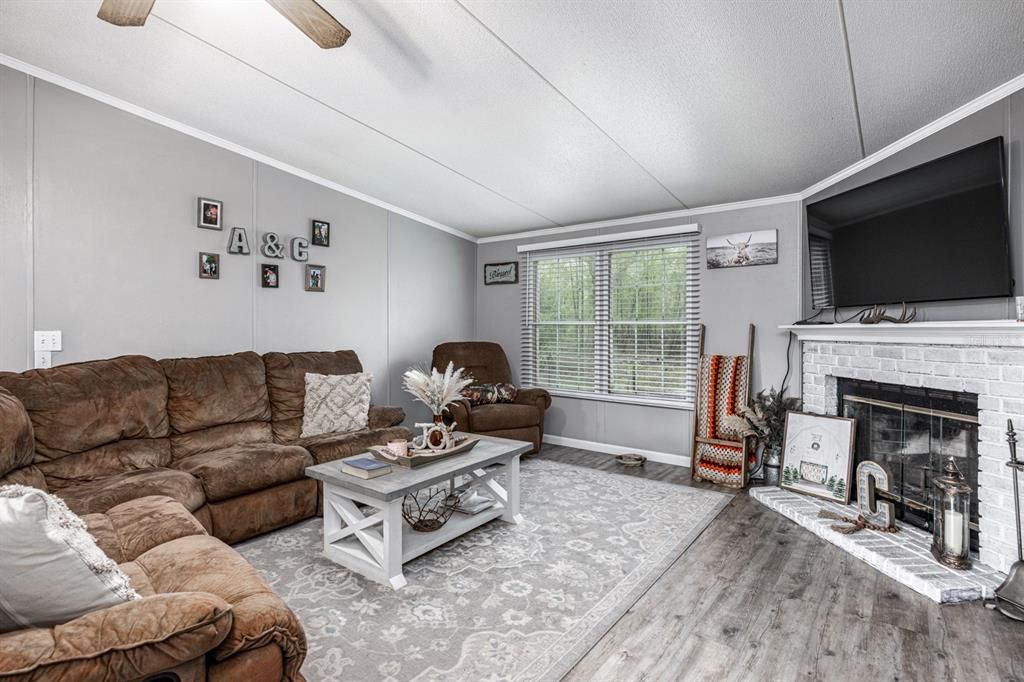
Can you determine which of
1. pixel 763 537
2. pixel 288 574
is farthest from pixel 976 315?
pixel 288 574

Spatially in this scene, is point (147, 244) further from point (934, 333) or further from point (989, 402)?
point (989, 402)

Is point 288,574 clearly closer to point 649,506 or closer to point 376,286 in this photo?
point 649,506

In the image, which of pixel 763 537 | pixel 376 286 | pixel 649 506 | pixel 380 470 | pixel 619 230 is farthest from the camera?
pixel 619 230

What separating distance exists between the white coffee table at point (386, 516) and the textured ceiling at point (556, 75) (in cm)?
203

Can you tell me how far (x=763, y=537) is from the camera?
2.99 m

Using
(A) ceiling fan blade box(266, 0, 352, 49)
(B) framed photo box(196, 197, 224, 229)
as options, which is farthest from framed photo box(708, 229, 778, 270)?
(B) framed photo box(196, 197, 224, 229)

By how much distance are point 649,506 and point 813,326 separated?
5.92 ft

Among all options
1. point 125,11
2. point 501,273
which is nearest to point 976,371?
point 125,11

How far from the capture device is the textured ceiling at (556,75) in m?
2.01

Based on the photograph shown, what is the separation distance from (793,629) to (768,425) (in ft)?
7.10

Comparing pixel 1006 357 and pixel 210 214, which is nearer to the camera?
pixel 1006 357

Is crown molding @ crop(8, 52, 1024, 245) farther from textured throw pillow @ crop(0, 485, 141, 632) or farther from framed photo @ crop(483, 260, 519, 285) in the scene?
textured throw pillow @ crop(0, 485, 141, 632)

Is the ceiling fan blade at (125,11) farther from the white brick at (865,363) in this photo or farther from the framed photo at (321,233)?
the white brick at (865,363)

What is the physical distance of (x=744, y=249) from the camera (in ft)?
14.4
